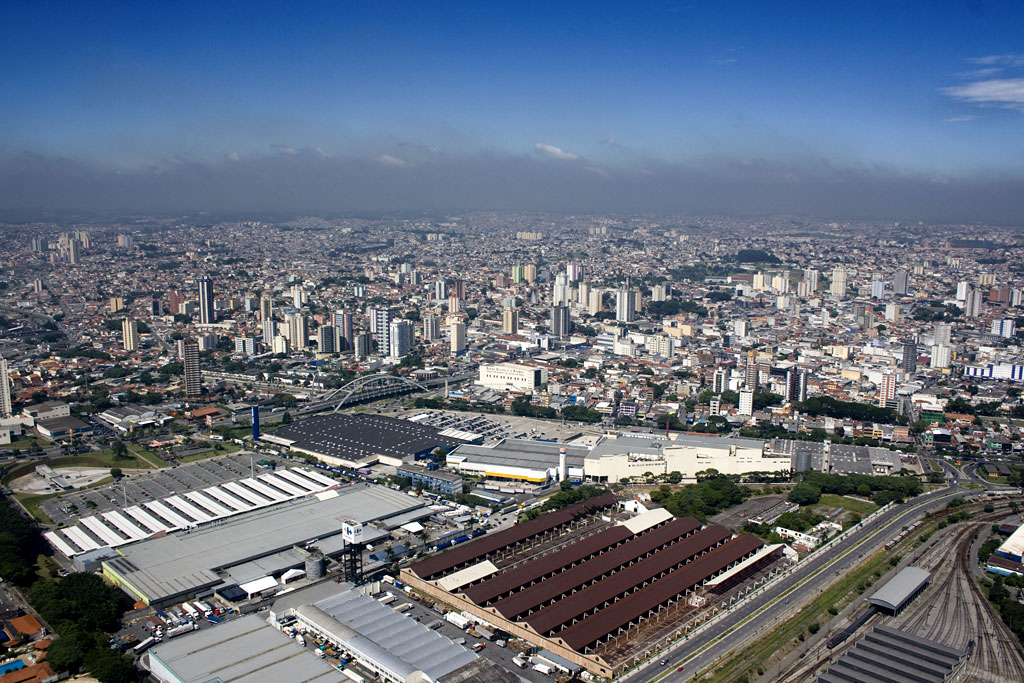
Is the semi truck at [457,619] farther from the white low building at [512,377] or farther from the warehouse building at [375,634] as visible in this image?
the white low building at [512,377]

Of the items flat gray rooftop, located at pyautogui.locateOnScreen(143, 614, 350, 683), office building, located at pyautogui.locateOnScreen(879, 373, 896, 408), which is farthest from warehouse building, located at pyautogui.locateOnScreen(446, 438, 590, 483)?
office building, located at pyautogui.locateOnScreen(879, 373, 896, 408)

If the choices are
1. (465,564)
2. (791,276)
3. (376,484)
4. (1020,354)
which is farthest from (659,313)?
(465,564)

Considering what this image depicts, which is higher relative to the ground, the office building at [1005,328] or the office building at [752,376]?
the office building at [1005,328]

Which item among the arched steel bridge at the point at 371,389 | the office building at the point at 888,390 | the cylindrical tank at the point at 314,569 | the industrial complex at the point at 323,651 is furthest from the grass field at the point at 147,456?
the office building at the point at 888,390

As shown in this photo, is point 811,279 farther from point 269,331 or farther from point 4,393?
point 4,393

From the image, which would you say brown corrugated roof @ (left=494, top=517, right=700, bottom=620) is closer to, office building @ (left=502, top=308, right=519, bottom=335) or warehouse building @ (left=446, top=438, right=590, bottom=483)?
warehouse building @ (left=446, top=438, right=590, bottom=483)

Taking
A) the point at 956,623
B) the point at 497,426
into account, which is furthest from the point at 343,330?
the point at 956,623
